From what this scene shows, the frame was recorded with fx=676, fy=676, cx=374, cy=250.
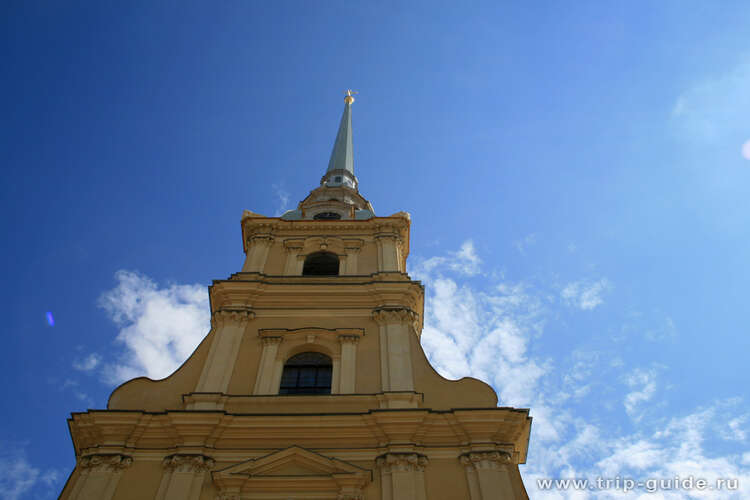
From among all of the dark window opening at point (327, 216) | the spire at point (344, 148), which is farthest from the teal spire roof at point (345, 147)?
the dark window opening at point (327, 216)

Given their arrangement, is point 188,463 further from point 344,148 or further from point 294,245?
point 344,148

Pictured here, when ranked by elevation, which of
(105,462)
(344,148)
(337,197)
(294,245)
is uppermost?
(344,148)

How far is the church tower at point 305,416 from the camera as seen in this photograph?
14.5 metres

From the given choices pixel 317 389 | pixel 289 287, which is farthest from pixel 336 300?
pixel 317 389

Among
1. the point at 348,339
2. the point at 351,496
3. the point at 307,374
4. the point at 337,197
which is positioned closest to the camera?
the point at 351,496

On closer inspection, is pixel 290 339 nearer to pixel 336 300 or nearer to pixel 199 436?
pixel 336 300

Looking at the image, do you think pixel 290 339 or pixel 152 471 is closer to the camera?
pixel 152 471

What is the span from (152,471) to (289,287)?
764 cm

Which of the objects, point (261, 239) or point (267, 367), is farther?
point (261, 239)

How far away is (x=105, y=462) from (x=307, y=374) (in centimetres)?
547

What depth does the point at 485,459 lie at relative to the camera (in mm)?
14891

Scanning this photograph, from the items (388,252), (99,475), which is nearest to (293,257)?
(388,252)

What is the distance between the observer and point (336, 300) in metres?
20.8

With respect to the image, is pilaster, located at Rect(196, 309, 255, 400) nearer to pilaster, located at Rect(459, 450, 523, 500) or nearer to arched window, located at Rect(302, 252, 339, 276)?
arched window, located at Rect(302, 252, 339, 276)
